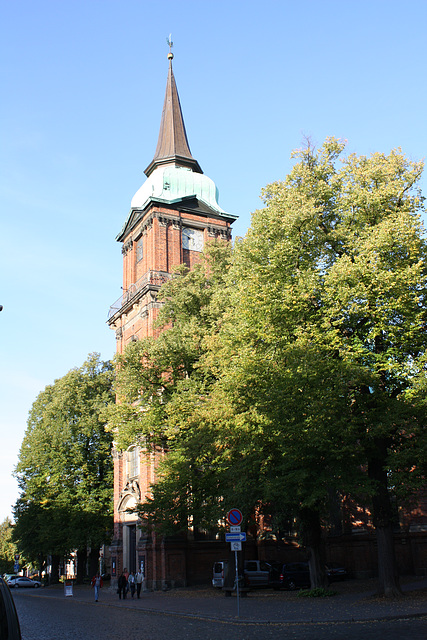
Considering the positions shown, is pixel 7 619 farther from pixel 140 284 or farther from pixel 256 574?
pixel 140 284

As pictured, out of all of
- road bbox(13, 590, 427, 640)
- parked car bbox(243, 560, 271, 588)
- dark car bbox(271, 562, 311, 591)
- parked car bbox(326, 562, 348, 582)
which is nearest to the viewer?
road bbox(13, 590, 427, 640)

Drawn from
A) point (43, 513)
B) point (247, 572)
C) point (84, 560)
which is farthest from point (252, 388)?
point (84, 560)

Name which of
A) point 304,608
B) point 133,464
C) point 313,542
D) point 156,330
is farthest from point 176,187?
point 304,608

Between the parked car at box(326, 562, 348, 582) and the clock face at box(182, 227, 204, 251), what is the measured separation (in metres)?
21.4

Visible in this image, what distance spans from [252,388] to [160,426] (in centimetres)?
1000

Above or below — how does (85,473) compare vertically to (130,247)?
below

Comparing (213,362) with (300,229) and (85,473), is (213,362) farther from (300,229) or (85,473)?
(85,473)

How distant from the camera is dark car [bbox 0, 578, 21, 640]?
16.5 ft

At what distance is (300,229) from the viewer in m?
20.3

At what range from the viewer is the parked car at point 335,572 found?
3166 centimetres

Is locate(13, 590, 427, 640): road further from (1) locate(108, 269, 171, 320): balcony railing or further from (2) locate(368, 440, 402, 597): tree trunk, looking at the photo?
(1) locate(108, 269, 171, 320): balcony railing

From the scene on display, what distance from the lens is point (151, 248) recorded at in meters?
39.6

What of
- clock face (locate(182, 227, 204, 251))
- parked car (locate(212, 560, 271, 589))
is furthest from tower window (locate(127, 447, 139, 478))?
clock face (locate(182, 227, 204, 251))

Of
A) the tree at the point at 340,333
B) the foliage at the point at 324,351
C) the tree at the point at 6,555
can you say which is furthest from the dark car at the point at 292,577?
the tree at the point at 6,555
